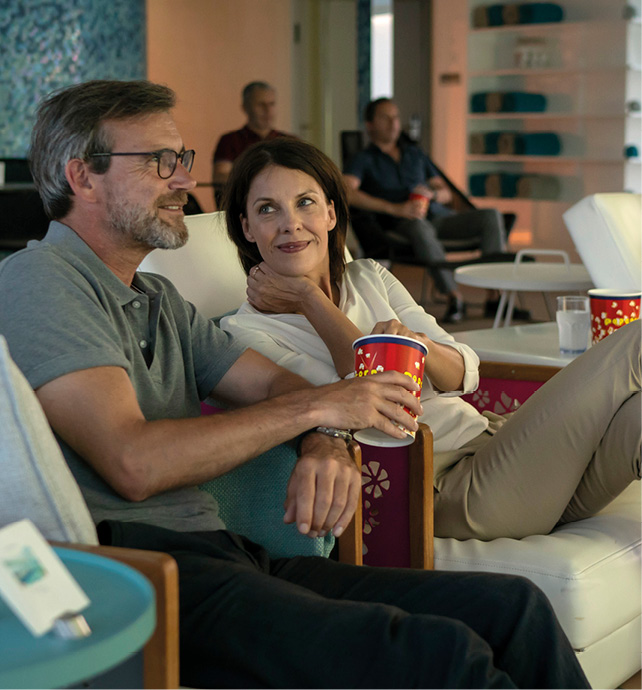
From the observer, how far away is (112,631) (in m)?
0.89

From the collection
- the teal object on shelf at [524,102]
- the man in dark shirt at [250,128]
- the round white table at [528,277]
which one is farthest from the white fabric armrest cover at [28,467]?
the teal object on shelf at [524,102]

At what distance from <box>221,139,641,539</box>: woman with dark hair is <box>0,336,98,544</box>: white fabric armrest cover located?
73cm

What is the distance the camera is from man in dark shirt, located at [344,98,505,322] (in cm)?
607

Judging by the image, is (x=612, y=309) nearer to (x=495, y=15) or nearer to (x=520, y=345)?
(x=520, y=345)

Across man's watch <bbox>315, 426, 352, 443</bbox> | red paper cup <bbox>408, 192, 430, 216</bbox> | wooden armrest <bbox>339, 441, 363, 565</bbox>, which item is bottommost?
wooden armrest <bbox>339, 441, 363, 565</bbox>

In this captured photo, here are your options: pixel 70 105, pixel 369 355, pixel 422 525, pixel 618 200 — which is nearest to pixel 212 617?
pixel 369 355

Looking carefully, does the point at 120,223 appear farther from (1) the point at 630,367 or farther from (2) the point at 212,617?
(1) the point at 630,367

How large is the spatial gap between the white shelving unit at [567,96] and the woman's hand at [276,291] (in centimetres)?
667

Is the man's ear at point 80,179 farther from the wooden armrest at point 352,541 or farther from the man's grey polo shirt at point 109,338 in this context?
the wooden armrest at point 352,541

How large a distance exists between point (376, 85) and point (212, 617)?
10246 mm

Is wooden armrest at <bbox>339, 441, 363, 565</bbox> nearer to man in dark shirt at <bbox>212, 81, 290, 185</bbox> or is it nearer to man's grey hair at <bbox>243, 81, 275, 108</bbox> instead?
man in dark shirt at <bbox>212, 81, 290, 185</bbox>

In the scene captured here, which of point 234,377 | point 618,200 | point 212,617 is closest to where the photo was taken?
point 212,617

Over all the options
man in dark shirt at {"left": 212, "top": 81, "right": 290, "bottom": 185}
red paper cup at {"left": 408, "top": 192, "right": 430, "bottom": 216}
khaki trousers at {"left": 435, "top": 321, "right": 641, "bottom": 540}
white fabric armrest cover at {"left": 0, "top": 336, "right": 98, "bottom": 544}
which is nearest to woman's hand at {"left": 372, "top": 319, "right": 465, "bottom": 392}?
khaki trousers at {"left": 435, "top": 321, "right": 641, "bottom": 540}

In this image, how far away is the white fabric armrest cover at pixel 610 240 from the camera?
344 centimetres
